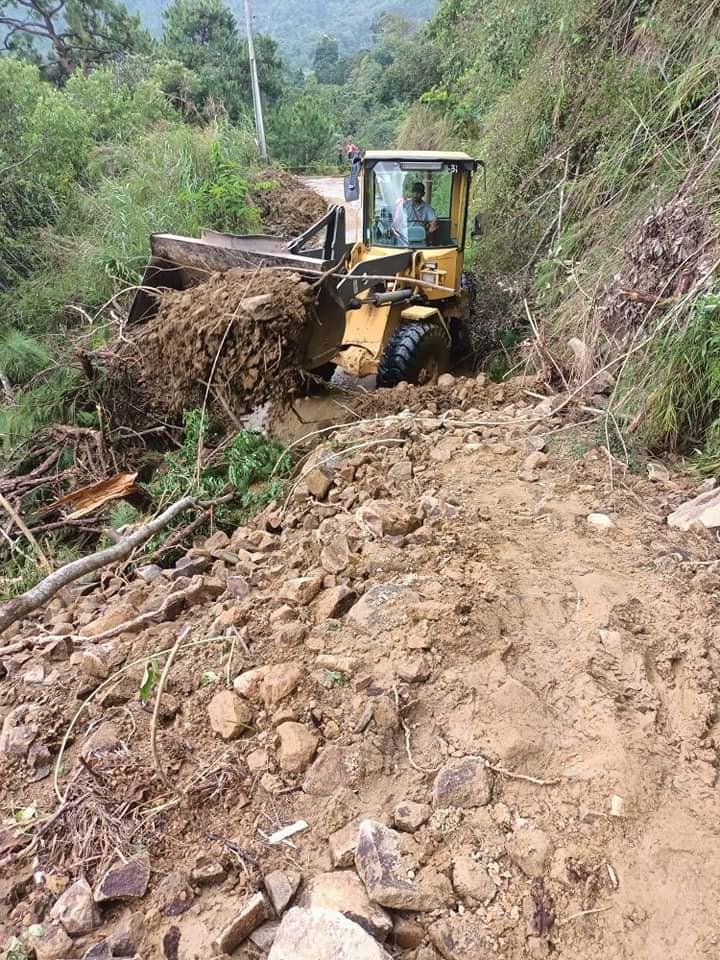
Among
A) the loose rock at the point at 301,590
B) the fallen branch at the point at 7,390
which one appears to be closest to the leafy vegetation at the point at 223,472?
the loose rock at the point at 301,590

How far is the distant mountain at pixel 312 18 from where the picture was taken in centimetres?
9944

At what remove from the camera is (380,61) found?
39.2 meters

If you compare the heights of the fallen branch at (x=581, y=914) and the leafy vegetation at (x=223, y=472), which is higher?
the fallen branch at (x=581, y=914)

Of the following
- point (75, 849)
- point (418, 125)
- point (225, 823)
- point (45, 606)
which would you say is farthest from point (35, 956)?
point (418, 125)

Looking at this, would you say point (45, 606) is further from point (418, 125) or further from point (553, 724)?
point (418, 125)

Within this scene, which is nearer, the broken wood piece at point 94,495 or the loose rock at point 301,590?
the loose rock at point 301,590

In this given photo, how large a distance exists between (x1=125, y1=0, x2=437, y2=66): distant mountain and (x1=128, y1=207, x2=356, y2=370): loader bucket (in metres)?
100

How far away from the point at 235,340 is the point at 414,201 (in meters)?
2.86

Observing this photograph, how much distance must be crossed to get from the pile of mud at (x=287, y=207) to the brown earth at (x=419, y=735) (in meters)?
10.1

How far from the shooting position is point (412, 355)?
18.5 feet

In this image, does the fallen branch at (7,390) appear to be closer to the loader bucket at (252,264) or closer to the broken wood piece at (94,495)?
the loader bucket at (252,264)

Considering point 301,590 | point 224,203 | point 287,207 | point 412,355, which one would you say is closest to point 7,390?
point 412,355

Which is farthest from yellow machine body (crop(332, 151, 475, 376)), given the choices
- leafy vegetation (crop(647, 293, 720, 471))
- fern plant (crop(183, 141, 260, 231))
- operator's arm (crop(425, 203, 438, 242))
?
fern plant (crop(183, 141, 260, 231))

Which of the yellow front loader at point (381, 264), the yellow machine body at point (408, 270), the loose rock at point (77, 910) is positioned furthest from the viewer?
the yellow machine body at point (408, 270)
